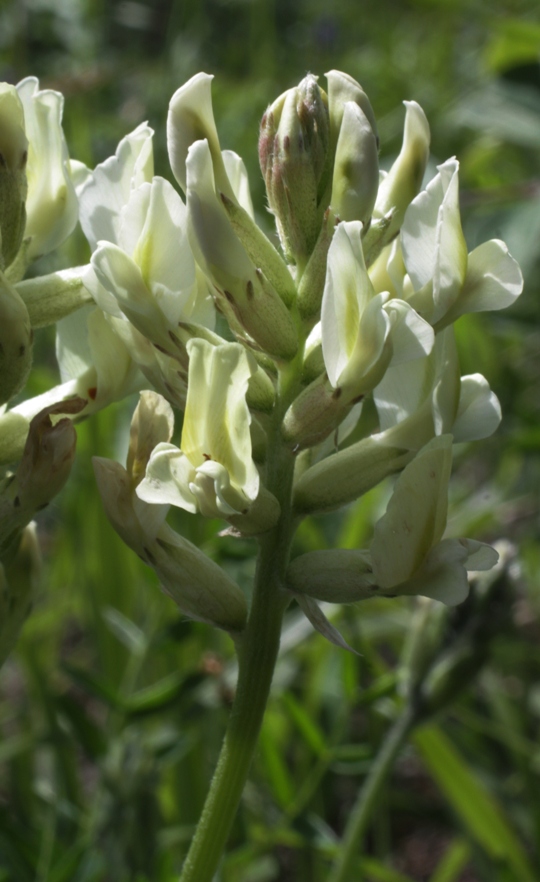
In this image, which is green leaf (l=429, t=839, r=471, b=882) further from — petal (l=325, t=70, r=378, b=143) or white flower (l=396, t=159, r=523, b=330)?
petal (l=325, t=70, r=378, b=143)

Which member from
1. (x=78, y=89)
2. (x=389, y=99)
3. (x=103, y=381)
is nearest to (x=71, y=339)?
(x=103, y=381)

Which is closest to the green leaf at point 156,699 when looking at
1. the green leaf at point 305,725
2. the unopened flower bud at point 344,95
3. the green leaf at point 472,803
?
the green leaf at point 305,725

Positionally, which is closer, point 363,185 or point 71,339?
point 363,185

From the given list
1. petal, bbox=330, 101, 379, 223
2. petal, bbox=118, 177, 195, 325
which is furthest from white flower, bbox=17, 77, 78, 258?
petal, bbox=330, 101, 379, 223

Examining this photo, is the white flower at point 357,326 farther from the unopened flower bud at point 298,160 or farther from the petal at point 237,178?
the petal at point 237,178

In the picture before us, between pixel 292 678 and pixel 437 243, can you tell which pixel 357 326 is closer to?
pixel 437 243

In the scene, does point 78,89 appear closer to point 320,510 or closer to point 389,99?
point 389,99
